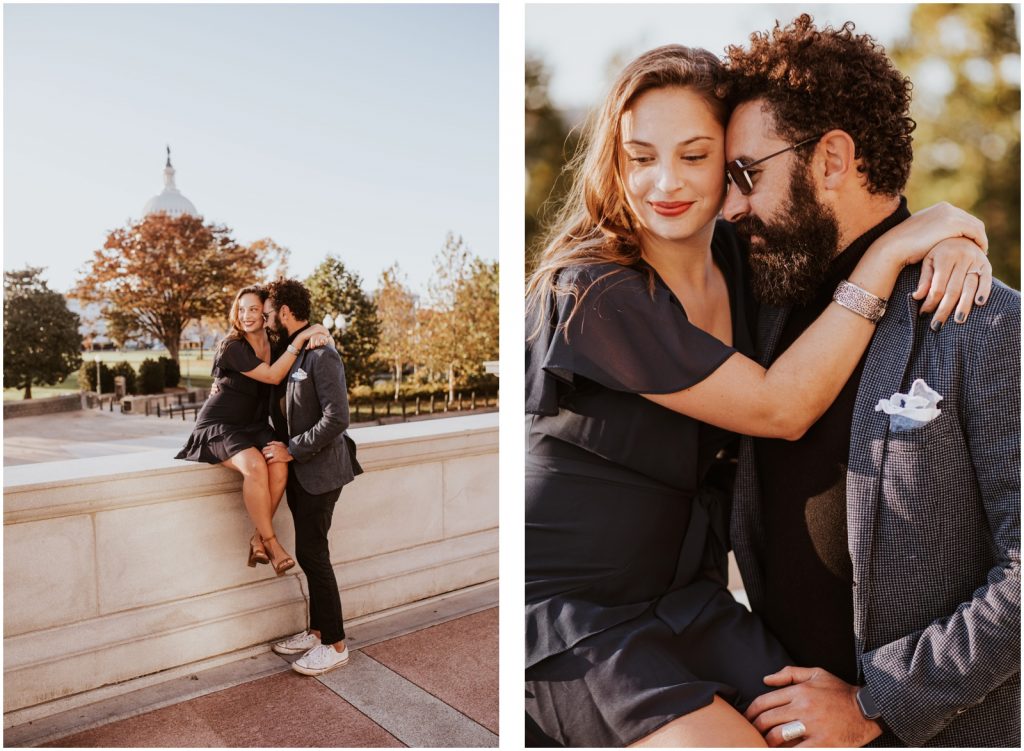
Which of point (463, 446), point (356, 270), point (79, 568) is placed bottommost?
point (79, 568)

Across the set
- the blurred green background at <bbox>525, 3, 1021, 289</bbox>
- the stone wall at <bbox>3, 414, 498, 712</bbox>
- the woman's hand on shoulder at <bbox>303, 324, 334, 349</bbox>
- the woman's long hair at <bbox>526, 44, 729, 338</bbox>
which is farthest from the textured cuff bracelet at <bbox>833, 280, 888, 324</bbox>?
the stone wall at <bbox>3, 414, 498, 712</bbox>

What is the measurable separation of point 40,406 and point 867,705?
2722 mm

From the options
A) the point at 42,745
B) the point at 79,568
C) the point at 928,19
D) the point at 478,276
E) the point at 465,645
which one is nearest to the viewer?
the point at 928,19

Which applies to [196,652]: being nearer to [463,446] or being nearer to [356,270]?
[463,446]

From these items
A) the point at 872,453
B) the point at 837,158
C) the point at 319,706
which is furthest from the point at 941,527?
the point at 319,706

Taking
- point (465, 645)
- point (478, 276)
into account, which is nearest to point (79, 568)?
point (465, 645)

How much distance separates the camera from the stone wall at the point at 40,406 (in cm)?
272

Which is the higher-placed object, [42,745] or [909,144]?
[909,144]

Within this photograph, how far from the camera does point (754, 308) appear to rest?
1.73 metres

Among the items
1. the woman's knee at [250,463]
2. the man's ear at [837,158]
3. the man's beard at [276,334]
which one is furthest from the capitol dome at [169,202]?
the man's ear at [837,158]

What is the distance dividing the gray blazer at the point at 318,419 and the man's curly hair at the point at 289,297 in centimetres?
18

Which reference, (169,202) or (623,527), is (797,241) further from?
(169,202)

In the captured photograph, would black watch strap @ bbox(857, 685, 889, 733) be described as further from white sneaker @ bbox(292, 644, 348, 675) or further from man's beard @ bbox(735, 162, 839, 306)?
white sneaker @ bbox(292, 644, 348, 675)

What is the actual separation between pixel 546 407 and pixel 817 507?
0.60m
